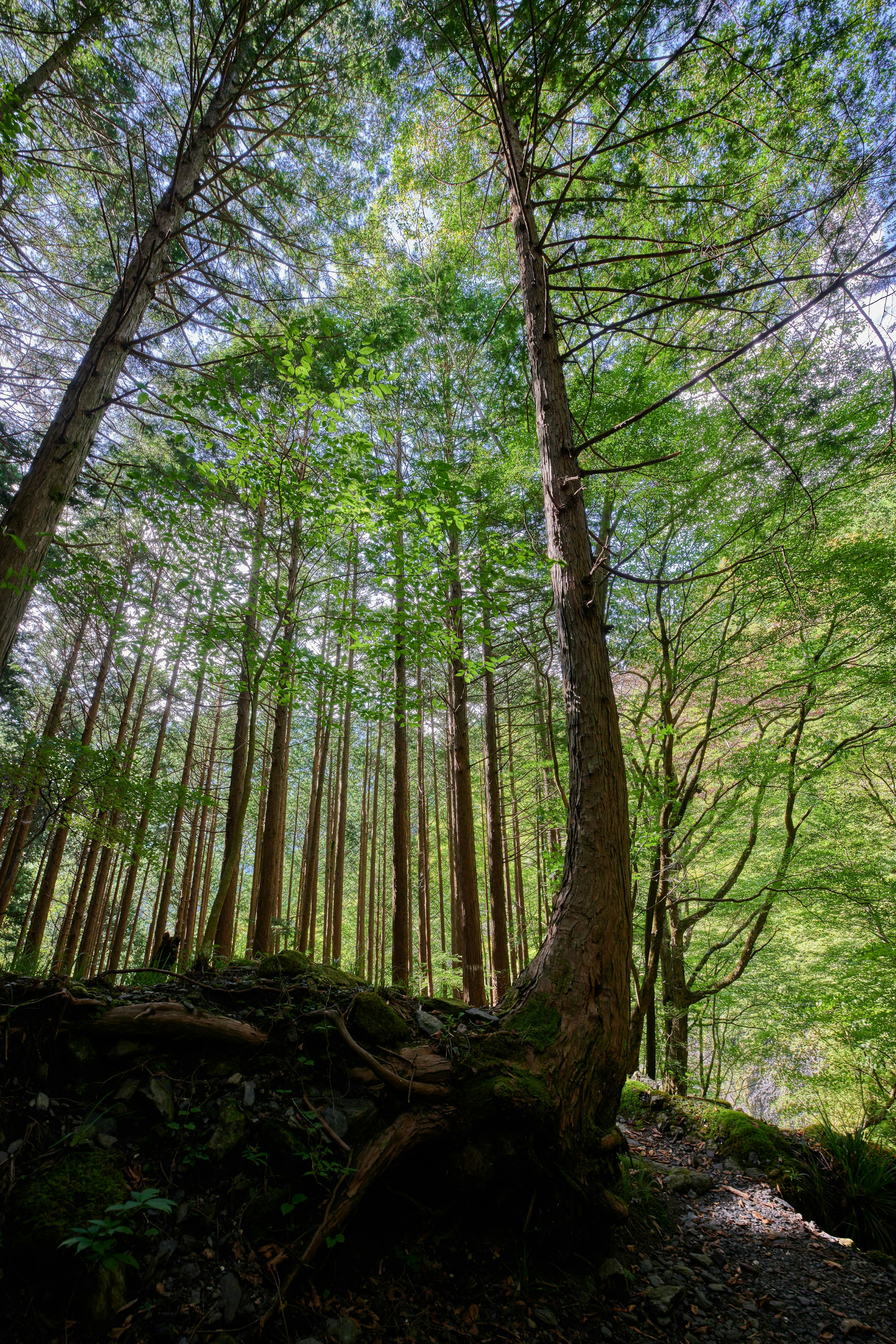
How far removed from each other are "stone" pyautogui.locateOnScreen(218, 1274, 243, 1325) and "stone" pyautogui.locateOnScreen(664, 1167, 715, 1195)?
10.3 ft

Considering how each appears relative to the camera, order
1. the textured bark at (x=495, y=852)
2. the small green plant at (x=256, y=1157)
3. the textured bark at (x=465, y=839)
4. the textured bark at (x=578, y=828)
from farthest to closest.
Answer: the textured bark at (x=495, y=852), the textured bark at (x=465, y=839), the textured bark at (x=578, y=828), the small green plant at (x=256, y=1157)

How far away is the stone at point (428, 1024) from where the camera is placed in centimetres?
298

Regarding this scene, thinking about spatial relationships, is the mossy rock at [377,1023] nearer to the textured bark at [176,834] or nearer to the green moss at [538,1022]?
the green moss at [538,1022]

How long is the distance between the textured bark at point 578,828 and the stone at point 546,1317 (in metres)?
0.50

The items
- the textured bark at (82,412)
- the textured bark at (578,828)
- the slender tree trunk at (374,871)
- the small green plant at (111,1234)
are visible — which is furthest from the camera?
the slender tree trunk at (374,871)

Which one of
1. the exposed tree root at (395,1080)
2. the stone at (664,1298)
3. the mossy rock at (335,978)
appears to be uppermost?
the mossy rock at (335,978)

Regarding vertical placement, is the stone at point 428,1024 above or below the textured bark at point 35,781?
below

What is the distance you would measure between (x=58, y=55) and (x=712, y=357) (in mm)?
7601

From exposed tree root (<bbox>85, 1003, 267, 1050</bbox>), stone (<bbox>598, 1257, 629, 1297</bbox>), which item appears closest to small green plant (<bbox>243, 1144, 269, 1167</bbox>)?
exposed tree root (<bbox>85, 1003, 267, 1050</bbox>)

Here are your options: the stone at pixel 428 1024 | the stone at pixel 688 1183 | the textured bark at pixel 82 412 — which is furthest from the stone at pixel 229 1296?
the textured bark at pixel 82 412

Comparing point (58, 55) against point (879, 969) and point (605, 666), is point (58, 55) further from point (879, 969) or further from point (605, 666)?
point (879, 969)

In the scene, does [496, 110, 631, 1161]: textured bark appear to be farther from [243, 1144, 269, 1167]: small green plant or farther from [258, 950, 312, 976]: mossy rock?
[258, 950, 312, 976]: mossy rock

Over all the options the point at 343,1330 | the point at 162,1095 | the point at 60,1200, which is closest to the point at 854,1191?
the point at 343,1330

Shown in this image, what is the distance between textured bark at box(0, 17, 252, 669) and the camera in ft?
12.5
